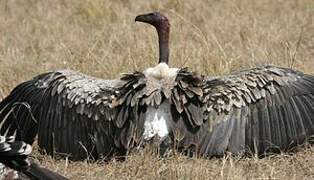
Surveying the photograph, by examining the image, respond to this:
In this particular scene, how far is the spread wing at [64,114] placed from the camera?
7.38 metres

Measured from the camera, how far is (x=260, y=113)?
718 cm

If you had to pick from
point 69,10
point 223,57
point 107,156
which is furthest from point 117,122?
point 69,10

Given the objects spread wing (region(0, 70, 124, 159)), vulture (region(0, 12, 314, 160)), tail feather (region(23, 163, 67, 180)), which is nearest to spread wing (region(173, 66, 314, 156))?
vulture (region(0, 12, 314, 160))

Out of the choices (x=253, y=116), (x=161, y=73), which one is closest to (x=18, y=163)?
(x=161, y=73)

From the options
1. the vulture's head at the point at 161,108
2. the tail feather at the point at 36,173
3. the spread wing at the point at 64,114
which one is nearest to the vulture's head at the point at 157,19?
the spread wing at the point at 64,114

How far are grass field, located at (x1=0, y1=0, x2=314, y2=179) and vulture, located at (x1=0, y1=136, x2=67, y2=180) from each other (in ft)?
3.41

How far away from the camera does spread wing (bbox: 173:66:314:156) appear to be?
7094 millimetres

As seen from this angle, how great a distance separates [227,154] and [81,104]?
4.36 feet

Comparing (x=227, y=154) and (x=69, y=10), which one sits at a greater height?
(x=69, y=10)

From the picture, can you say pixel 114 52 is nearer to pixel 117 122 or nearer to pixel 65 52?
pixel 65 52

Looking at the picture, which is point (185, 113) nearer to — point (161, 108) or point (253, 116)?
point (161, 108)

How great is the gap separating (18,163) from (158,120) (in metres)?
1.86

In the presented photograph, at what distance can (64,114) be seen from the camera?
7.56 meters

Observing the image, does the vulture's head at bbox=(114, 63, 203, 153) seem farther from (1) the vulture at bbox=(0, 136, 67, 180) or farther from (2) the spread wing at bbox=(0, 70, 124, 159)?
(1) the vulture at bbox=(0, 136, 67, 180)
